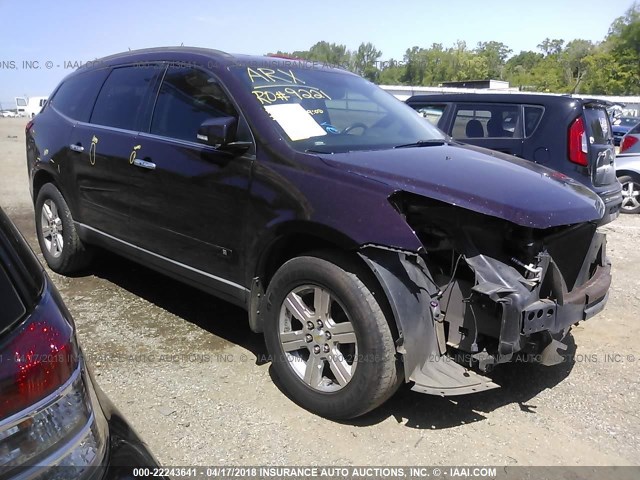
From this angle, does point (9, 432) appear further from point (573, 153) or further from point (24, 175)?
point (24, 175)

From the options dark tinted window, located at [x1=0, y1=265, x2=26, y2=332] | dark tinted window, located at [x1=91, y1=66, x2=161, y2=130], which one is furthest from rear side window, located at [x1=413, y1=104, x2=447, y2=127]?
dark tinted window, located at [x1=0, y1=265, x2=26, y2=332]

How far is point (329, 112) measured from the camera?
372cm

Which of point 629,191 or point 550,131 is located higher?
point 550,131

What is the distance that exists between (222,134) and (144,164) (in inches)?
37.2

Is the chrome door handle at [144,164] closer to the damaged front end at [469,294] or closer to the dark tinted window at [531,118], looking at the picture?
the damaged front end at [469,294]

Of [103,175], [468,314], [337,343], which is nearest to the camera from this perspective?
[468,314]

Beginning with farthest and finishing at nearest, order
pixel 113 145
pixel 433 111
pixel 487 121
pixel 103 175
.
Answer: pixel 433 111
pixel 487 121
pixel 103 175
pixel 113 145

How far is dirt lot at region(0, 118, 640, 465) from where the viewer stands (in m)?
2.88

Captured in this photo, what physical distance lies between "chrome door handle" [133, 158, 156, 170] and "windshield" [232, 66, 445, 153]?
87 cm

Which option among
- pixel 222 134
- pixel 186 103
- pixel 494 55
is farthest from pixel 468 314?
pixel 494 55

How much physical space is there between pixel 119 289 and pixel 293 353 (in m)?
2.36

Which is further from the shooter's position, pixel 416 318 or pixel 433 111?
pixel 433 111

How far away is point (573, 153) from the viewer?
261 inches

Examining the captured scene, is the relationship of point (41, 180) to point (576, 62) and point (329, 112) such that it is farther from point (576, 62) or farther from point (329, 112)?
point (576, 62)
